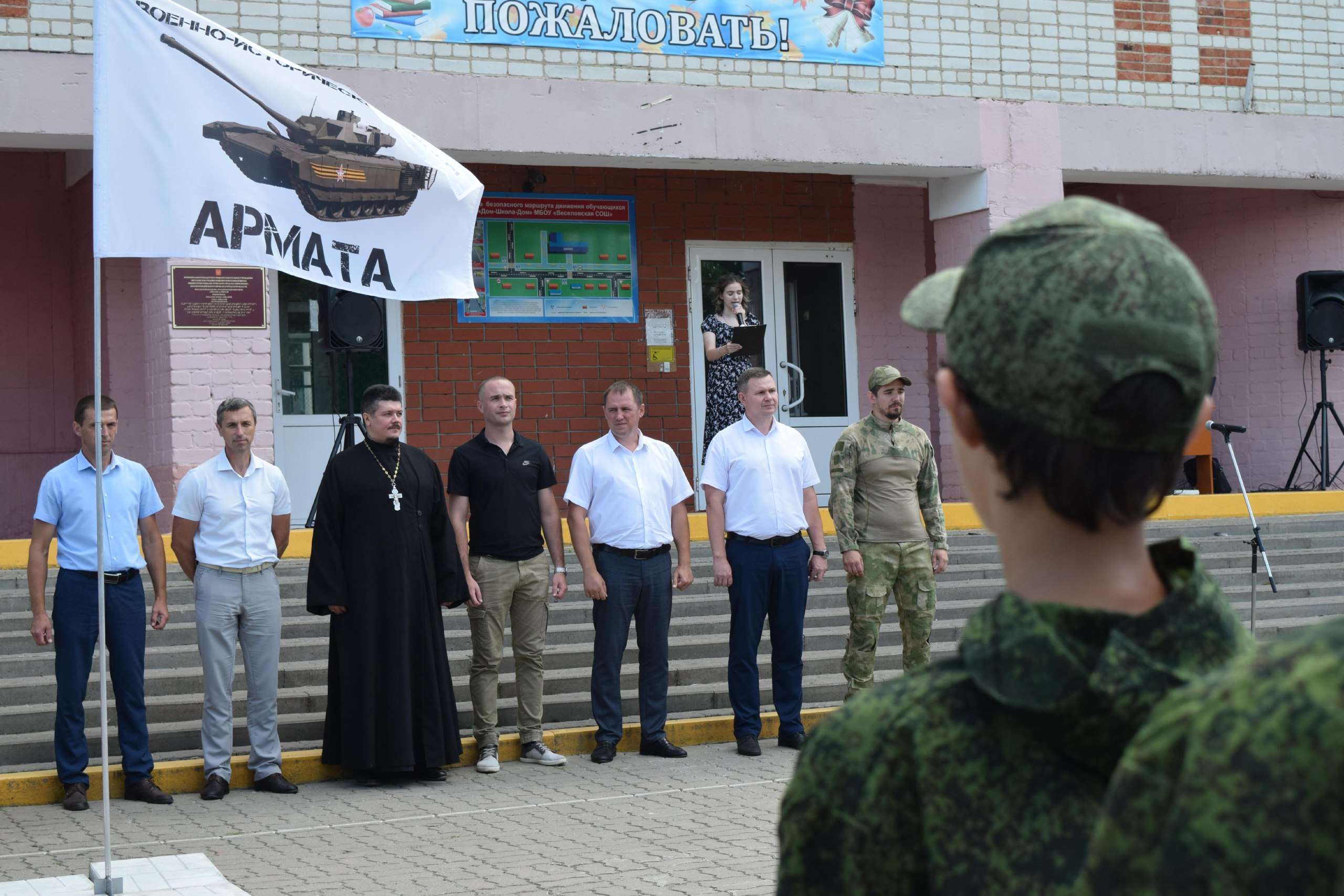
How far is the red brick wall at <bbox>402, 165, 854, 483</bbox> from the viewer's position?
13641 mm

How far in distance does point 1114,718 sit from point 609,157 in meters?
11.5

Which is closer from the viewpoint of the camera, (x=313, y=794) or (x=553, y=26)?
(x=313, y=794)

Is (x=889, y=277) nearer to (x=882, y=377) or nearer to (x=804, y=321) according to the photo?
(x=804, y=321)

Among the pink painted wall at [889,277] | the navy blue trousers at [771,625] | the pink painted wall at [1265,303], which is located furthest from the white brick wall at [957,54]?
the navy blue trousers at [771,625]

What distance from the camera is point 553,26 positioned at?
12062 mm

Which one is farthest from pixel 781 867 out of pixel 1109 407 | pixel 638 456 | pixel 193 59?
pixel 638 456

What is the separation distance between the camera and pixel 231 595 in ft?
25.0

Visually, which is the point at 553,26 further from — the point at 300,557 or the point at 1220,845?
the point at 1220,845

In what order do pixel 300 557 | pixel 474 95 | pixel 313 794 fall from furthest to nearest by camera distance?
pixel 474 95, pixel 300 557, pixel 313 794

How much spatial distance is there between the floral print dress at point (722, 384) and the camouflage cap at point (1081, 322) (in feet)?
37.5

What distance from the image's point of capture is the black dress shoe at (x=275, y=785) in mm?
7598

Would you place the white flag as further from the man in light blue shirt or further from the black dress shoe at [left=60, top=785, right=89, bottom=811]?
the black dress shoe at [left=60, top=785, right=89, bottom=811]

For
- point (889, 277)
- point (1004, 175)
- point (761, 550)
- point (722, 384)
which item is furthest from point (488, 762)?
point (889, 277)

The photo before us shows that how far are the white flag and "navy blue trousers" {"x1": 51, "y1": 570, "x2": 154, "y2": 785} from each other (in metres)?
2.11
